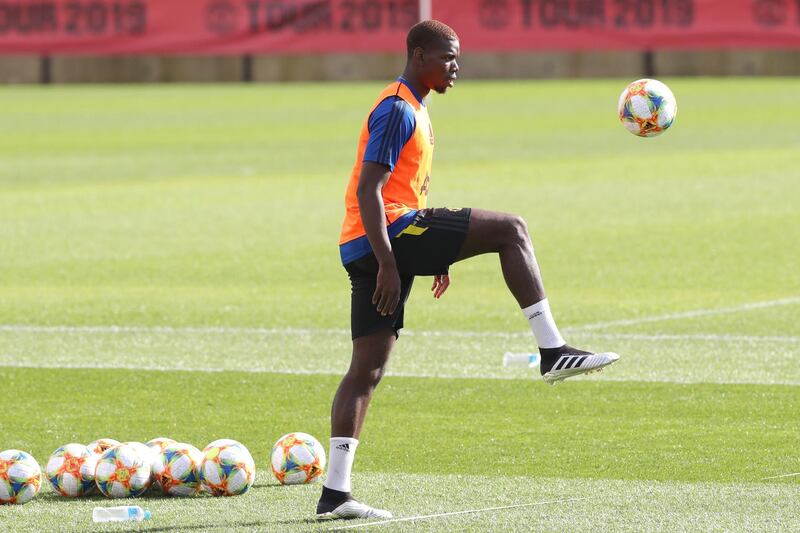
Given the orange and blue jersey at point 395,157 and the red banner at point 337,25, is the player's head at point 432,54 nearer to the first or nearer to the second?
the orange and blue jersey at point 395,157

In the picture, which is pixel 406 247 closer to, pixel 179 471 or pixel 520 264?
pixel 520 264

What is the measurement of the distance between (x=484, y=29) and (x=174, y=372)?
34.1 m

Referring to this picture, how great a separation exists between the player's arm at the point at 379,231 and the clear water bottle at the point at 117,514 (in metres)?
1.35

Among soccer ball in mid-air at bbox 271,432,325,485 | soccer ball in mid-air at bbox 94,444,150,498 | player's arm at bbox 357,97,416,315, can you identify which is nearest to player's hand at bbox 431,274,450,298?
player's arm at bbox 357,97,416,315

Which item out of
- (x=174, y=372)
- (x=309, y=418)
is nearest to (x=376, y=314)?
(x=309, y=418)

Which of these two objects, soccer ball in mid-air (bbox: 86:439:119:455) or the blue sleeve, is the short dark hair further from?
soccer ball in mid-air (bbox: 86:439:119:455)

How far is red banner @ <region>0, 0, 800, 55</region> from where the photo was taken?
144 feet

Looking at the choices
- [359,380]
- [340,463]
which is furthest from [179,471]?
[359,380]

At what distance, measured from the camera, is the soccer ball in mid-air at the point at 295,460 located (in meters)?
8.20

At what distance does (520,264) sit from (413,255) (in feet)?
1.49

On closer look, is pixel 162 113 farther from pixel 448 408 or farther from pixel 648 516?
pixel 648 516

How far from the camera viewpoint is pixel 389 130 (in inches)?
287

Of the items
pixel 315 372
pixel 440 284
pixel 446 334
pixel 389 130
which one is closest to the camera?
pixel 389 130

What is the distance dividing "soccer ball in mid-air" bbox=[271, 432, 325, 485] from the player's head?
185 cm
